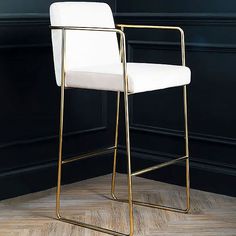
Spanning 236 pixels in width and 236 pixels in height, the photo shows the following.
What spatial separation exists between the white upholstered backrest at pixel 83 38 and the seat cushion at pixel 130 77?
85 millimetres

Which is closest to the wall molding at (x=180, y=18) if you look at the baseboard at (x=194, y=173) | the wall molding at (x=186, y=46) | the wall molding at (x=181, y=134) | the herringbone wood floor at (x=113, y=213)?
the wall molding at (x=186, y=46)

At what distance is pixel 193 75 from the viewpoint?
3.04 meters

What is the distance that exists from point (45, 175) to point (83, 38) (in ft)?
2.61

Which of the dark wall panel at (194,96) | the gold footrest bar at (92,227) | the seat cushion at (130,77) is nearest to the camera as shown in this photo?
the seat cushion at (130,77)

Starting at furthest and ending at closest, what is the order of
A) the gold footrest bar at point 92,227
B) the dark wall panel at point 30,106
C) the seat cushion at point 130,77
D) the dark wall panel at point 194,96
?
the dark wall panel at point 194,96 < the dark wall panel at point 30,106 < the gold footrest bar at point 92,227 < the seat cushion at point 130,77

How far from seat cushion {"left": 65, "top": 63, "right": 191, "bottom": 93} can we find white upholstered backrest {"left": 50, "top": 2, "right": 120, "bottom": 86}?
3.3 inches

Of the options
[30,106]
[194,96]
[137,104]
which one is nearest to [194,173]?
[194,96]

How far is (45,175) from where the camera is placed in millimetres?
3021

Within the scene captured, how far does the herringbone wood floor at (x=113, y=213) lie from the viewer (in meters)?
2.49

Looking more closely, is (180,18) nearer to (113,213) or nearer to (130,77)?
(130,77)

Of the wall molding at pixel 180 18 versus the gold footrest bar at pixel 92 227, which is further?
the wall molding at pixel 180 18

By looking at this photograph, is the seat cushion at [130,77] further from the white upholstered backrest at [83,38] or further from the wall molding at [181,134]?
the wall molding at [181,134]

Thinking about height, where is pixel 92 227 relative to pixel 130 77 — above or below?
below

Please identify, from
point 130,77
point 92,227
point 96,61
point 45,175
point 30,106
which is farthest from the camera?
point 45,175
